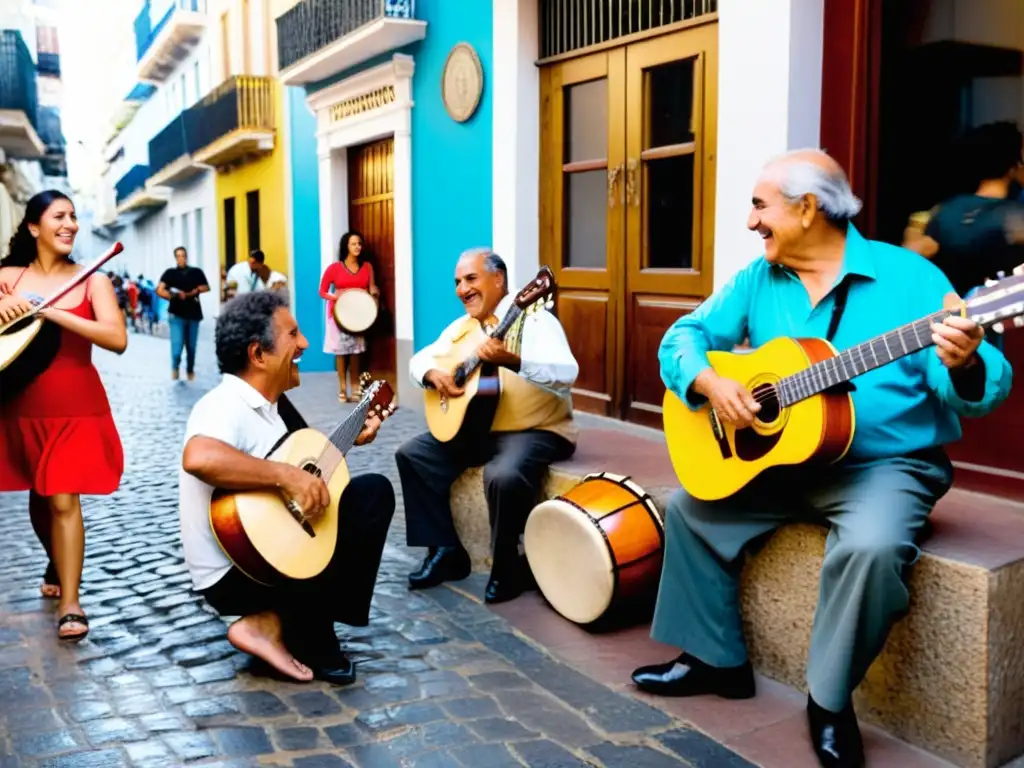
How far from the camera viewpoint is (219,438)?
11.0 feet

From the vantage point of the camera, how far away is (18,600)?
14.6 ft

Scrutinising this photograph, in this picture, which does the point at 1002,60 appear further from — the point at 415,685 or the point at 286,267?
the point at 286,267

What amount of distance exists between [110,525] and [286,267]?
9.33m

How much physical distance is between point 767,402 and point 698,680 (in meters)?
0.95

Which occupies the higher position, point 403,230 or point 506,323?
point 403,230

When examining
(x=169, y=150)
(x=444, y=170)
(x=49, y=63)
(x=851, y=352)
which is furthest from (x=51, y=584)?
(x=49, y=63)

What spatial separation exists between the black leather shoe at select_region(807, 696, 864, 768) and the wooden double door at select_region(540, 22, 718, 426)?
3.37m

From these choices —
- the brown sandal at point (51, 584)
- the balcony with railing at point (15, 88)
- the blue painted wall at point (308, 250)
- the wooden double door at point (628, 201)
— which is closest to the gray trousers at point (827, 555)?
the brown sandal at point (51, 584)

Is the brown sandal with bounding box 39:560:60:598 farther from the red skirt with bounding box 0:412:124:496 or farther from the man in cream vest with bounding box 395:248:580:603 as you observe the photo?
the man in cream vest with bounding box 395:248:580:603

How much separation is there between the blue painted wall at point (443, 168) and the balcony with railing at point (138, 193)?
68.6ft

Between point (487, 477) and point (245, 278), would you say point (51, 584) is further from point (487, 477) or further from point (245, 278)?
point (245, 278)

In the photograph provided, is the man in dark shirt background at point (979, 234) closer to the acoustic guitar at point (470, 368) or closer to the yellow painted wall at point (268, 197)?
the acoustic guitar at point (470, 368)

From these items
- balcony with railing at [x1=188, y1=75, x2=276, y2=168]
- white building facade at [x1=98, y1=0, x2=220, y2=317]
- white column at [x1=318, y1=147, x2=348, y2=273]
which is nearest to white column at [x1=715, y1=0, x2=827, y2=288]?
white column at [x1=318, y1=147, x2=348, y2=273]

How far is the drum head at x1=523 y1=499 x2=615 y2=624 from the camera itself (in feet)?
12.8
